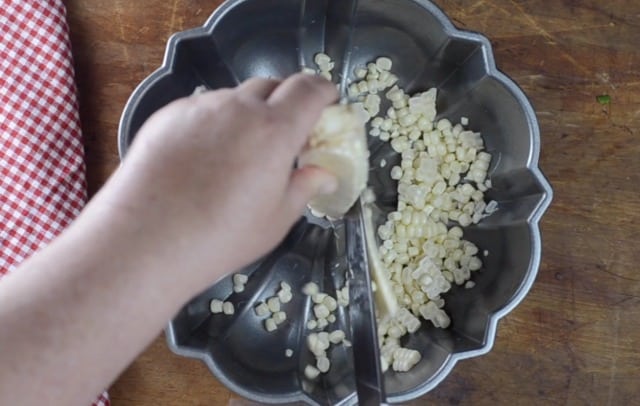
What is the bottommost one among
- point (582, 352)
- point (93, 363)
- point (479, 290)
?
point (582, 352)

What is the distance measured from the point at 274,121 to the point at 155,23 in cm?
40

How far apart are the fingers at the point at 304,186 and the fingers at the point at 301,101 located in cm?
3

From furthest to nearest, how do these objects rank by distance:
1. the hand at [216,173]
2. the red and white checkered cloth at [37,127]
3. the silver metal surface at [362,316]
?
the red and white checkered cloth at [37,127]
the silver metal surface at [362,316]
the hand at [216,173]

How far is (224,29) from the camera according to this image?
0.79m

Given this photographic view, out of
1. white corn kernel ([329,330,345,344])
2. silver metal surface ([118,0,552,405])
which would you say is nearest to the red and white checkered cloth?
silver metal surface ([118,0,552,405])

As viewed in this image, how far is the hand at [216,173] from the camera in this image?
51 cm

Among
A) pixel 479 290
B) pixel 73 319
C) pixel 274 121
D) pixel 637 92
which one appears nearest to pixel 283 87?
pixel 274 121

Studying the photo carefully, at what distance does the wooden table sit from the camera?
0.88 metres

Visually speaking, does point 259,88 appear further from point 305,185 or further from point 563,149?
point 563,149

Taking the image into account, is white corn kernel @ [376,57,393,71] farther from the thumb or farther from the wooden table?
the thumb

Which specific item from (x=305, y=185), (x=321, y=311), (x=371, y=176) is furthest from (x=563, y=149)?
(x=305, y=185)

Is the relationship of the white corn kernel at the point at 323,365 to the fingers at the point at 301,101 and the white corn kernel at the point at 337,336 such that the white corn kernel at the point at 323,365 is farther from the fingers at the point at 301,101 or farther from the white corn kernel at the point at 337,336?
the fingers at the point at 301,101

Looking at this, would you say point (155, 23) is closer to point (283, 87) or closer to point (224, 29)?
point (224, 29)

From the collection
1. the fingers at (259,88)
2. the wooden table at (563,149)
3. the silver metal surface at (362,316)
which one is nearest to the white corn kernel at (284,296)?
the silver metal surface at (362,316)
